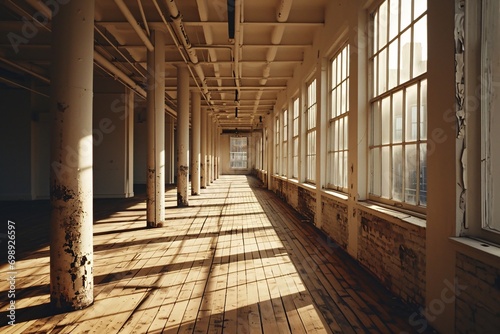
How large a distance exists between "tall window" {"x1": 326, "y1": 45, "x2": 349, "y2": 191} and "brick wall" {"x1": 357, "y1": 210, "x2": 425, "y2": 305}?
1438 millimetres

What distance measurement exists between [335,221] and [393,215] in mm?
2043

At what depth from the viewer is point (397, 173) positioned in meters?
3.26

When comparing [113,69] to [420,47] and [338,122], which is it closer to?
[338,122]

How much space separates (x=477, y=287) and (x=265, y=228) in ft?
14.8

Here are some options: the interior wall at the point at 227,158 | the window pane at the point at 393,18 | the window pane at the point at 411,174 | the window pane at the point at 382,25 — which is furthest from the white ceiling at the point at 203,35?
the interior wall at the point at 227,158

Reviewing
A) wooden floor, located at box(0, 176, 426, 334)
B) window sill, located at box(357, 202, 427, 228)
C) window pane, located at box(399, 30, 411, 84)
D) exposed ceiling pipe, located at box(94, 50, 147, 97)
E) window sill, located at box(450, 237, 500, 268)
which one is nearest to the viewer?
window sill, located at box(450, 237, 500, 268)

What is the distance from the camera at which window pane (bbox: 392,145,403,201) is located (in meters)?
3.18

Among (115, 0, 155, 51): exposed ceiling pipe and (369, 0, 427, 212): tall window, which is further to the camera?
(115, 0, 155, 51): exposed ceiling pipe

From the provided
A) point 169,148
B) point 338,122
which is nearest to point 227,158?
point 169,148

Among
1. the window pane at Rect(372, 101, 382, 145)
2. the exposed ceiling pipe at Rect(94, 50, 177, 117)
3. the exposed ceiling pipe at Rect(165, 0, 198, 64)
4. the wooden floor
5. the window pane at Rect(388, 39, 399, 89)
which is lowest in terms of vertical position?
the wooden floor

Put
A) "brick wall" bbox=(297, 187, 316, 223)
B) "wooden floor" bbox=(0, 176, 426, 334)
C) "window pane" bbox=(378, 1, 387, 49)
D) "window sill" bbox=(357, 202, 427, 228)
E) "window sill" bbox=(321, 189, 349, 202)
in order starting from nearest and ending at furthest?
"wooden floor" bbox=(0, 176, 426, 334)
"window sill" bbox=(357, 202, 427, 228)
"window pane" bbox=(378, 1, 387, 49)
"window sill" bbox=(321, 189, 349, 202)
"brick wall" bbox=(297, 187, 316, 223)

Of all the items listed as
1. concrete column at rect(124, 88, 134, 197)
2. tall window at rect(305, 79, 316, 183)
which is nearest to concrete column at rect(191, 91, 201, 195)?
concrete column at rect(124, 88, 134, 197)

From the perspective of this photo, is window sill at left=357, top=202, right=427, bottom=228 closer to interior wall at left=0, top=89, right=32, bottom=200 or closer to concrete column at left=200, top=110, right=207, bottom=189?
interior wall at left=0, top=89, right=32, bottom=200

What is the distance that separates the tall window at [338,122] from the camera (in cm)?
490
